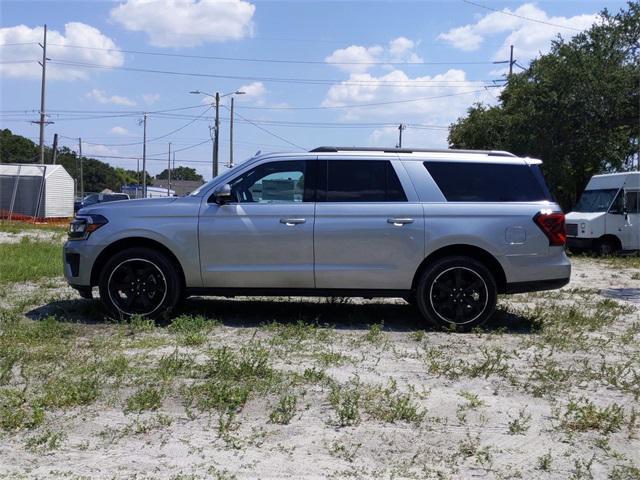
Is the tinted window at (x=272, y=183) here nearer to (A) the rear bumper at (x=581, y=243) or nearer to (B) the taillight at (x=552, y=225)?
(B) the taillight at (x=552, y=225)

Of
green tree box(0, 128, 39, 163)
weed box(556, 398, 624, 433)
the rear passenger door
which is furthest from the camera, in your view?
green tree box(0, 128, 39, 163)

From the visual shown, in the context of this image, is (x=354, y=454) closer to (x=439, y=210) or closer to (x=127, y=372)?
(x=127, y=372)

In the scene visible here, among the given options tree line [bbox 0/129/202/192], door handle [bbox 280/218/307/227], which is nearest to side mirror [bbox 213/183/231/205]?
door handle [bbox 280/218/307/227]

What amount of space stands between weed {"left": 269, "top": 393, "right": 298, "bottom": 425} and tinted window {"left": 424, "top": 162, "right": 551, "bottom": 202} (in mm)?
3354

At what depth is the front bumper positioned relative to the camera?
7113 mm

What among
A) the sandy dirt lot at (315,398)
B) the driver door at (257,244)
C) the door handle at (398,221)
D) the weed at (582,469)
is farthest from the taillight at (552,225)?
the weed at (582,469)

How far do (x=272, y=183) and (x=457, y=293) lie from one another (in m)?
2.37

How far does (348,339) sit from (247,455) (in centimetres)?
282

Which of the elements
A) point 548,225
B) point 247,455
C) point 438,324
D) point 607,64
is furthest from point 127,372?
point 607,64

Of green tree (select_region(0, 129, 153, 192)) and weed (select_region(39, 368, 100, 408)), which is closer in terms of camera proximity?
weed (select_region(39, 368, 100, 408))

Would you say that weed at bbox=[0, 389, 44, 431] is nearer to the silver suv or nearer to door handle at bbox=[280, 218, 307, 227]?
the silver suv

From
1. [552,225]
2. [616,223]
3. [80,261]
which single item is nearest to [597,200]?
[616,223]

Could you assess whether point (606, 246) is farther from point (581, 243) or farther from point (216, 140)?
point (216, 140)

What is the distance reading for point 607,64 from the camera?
24.5m
